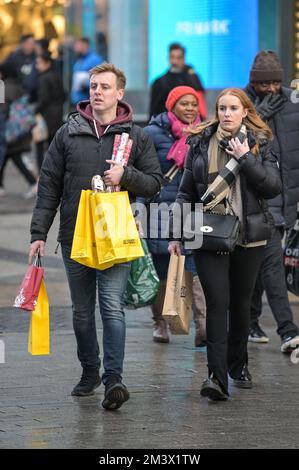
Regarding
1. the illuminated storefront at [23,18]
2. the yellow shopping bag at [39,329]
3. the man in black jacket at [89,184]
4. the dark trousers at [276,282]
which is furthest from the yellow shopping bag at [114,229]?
the illuminated storefront at [23,18]

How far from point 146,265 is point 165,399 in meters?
0.87

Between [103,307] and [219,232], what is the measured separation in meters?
0.75

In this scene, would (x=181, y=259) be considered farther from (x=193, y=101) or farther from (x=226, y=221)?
(x=193, y=101)

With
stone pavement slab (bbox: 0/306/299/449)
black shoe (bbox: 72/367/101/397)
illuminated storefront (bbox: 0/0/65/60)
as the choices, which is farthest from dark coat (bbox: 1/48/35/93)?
black shoe (bbox: 72/367/101/397)

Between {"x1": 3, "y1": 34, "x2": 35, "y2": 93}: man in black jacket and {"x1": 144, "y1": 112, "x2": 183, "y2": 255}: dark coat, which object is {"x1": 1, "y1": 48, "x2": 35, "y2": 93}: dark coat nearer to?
{"x1": 3, "y1": 34, "x2": 35, "y2": 93}: man in black jacket

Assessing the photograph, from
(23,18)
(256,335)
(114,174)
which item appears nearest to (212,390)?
(114,174)

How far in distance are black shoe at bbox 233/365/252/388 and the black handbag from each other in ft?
2.80

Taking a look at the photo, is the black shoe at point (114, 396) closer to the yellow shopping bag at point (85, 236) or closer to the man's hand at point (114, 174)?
the yellow shopping bag at point (85, 236)

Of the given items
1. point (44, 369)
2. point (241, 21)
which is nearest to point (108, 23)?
point (241, 21)

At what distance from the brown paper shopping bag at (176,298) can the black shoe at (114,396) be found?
746mm

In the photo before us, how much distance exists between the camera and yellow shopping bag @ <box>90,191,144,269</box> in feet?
22.0

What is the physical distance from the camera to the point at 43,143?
1914cm

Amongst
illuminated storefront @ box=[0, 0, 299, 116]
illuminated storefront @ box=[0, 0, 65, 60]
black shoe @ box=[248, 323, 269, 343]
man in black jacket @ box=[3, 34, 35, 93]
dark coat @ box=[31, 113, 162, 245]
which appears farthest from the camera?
illuminated storefront @ box=[0, 0, 65, 60]

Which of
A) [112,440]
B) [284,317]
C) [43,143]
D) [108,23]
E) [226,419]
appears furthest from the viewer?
[108,23]
